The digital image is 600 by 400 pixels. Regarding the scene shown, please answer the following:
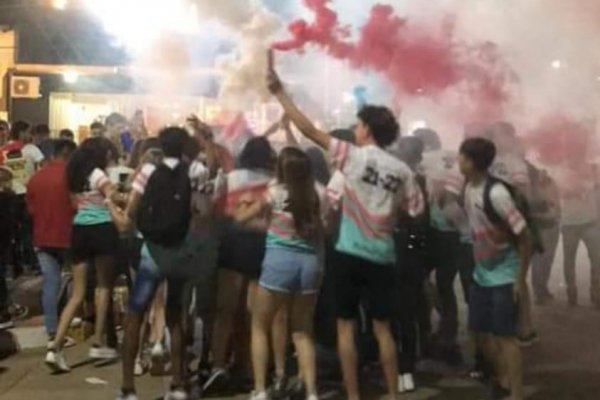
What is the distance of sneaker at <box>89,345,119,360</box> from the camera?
27.5 feet

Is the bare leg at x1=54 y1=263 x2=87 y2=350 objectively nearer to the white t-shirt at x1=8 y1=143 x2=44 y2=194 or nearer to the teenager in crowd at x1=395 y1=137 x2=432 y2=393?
the teenager in crowd at x1=395 y1=137 x2=432 y2=393

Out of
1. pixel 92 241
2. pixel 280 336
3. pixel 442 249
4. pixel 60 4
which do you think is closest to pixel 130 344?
pixel 280 336

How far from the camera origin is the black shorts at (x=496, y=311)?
6469mm

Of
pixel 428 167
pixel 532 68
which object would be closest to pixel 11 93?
pixel 532 68

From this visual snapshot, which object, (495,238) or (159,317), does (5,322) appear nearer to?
(159,317)

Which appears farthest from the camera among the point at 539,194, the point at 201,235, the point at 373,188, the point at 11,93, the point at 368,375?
the point at 11,93

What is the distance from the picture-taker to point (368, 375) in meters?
7.84

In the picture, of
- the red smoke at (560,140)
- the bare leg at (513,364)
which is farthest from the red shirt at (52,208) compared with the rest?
the red smoke at (560,140)

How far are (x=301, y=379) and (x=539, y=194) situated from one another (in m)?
3.55

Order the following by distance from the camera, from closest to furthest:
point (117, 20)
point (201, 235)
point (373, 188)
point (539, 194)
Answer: point (373, 188) < point (201, 235) < point (539, 194) < point (117, 20)

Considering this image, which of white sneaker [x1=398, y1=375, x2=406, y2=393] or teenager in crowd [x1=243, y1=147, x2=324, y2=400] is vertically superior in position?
teenager in crowd [x1=243, y1=147, x2=324, y2=400]

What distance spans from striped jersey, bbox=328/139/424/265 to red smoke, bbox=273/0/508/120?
14.3 ft

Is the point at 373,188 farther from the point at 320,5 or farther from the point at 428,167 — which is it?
the point at 320,5

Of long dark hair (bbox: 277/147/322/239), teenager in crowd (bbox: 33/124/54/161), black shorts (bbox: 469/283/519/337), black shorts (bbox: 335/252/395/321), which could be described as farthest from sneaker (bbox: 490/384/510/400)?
teenager in crowd (bbox: 33/124/54/161)
